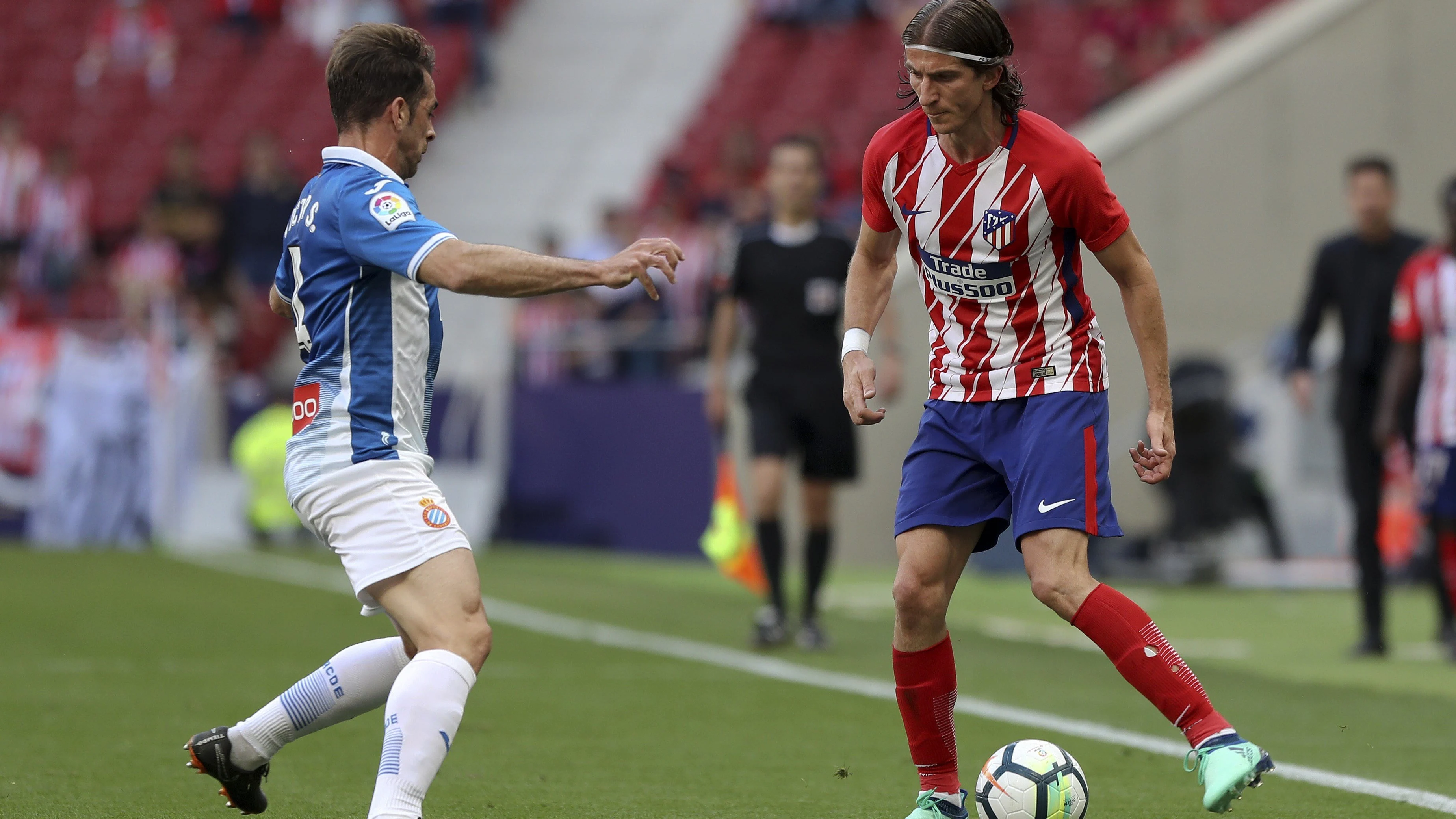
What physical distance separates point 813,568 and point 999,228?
4.92m

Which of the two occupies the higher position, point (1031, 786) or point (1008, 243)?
point (1008, 243)

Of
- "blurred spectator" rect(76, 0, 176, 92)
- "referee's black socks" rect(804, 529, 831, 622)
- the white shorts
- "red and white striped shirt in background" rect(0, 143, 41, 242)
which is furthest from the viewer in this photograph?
"blurred spectator" rect(76, 0, 176, 92)

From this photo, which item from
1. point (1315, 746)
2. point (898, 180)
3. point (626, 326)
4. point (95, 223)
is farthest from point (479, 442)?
point (898, 180)

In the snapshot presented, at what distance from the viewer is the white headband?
445 centimetres

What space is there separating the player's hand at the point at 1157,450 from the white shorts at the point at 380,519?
1.61m

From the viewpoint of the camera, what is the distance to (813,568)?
30.6ft

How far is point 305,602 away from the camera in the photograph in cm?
1126

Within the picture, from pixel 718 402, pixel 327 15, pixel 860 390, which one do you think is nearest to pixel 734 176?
pixel 718 402

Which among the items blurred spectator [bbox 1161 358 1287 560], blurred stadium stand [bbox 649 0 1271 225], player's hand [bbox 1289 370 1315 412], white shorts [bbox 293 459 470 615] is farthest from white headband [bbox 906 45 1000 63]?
blurred stadium stand [bbox 649 0 1271 225]

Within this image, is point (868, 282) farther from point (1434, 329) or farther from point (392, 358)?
point (1434, 329)

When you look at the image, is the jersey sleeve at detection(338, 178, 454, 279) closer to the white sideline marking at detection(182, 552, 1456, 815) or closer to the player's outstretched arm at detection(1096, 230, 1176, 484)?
the player's outstretched arm at detection(1096, 230, 1176, 484)

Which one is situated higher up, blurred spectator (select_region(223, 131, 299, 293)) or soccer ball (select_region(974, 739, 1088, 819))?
blurred spectator (select_region(223, 131, 299, 293))

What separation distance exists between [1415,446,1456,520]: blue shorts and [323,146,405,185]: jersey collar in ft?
20.9

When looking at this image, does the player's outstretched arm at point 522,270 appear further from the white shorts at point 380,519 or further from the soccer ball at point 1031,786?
the soccer ball at point 1031,786
